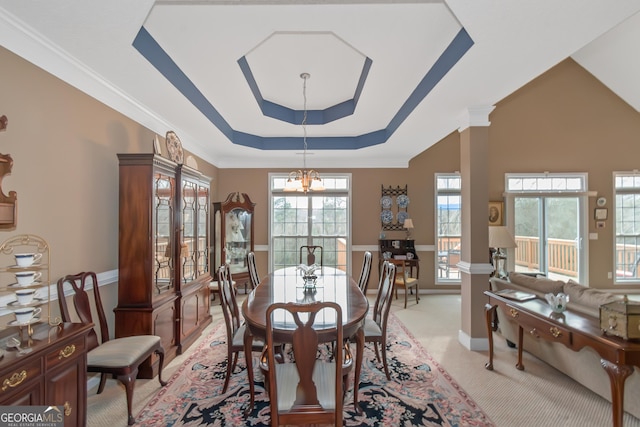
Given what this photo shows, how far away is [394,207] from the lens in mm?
6016

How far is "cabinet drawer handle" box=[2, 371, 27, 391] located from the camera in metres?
1.34

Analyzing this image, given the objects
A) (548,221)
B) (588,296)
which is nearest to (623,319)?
(588,296)

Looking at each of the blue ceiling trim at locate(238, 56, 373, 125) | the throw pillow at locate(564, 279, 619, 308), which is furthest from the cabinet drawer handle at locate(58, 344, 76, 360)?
the throw pillow at locate(564, 279, 619, 308)

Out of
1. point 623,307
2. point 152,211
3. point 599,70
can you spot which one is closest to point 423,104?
point 623,307

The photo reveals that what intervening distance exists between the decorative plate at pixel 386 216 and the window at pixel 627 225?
437 cm

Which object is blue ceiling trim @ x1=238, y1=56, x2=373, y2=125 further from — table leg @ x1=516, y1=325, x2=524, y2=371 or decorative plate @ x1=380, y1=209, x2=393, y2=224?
table leg @ x1=516, y1=325, x2=524, y2=371

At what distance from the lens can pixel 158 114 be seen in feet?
11.4

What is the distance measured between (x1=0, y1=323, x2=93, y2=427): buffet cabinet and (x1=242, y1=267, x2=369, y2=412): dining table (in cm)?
96

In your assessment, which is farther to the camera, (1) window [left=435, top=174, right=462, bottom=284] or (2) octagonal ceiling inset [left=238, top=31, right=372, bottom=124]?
(1) window [left=435, top=174, right=462, bottom=284]

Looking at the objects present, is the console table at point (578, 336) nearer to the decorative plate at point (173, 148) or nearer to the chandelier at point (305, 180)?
the chandelier at point (305, 180)

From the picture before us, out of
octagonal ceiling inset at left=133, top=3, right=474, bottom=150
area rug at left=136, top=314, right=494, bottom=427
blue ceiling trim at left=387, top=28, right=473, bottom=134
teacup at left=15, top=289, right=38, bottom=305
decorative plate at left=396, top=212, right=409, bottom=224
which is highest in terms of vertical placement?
octagonal ceiling inset at left=133, top=3, right=474, bottom=150

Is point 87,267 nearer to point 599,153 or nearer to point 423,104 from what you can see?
point 423,104

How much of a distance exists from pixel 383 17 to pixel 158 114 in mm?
2677

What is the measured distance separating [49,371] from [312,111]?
4.00m
